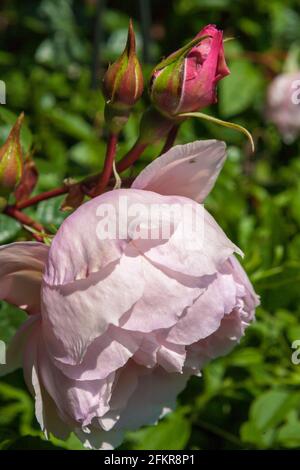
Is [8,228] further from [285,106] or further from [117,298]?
[285,106]

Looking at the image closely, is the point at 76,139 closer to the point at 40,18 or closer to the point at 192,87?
the point at 40,18

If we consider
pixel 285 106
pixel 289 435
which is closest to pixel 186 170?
pixel 289 435

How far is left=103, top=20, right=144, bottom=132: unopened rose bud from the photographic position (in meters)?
0.75

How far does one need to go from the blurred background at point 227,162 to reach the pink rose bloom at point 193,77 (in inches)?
10.0

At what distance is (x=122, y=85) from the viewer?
0.76m

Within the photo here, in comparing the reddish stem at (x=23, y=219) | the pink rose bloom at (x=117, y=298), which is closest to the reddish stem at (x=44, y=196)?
the reddish stem at (x=23, y=219)

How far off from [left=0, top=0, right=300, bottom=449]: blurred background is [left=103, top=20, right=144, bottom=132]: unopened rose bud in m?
0.19

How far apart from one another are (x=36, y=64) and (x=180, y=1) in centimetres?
44

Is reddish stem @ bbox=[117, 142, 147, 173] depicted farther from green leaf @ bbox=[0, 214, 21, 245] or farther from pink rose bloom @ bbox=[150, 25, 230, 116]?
green leaf @ bbox=[0, 214, 21, 245]

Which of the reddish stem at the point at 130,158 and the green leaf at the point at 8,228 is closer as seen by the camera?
the reddish stem at the point at 130,158

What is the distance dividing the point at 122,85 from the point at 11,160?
5.6 inches

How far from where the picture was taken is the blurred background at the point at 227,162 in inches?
42.7

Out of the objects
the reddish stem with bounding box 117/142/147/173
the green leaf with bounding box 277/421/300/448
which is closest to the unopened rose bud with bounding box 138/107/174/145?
the reddish stem with bounding box 117/142/147/173

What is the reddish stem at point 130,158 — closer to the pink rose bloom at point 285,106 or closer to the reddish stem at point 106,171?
the reddish stem at point 106,171
